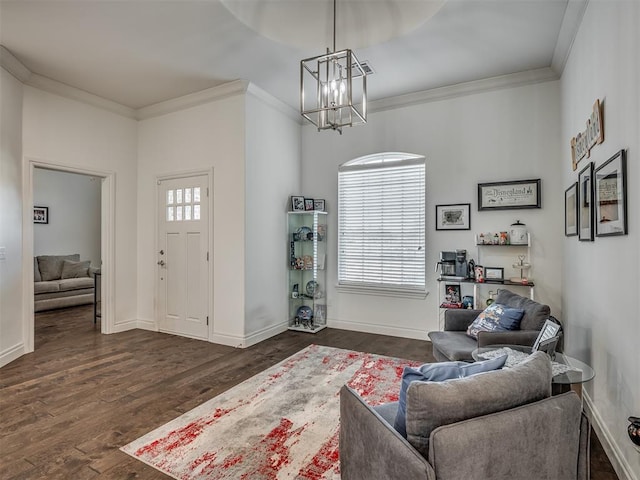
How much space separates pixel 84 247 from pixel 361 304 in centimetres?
685

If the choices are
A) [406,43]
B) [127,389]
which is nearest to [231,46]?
[406,43]

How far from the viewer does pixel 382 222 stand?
16.0 ft

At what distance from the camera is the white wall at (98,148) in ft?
13.4

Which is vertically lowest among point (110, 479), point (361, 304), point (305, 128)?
point (110, 479)

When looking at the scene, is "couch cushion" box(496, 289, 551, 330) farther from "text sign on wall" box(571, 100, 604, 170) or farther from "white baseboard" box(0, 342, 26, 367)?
"white baseboard" box(0, 342, 26, 367)

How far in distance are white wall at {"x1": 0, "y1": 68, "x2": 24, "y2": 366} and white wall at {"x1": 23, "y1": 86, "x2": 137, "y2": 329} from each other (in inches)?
7.5

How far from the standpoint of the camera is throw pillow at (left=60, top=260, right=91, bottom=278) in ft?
22.9

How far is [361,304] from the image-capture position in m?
4.99

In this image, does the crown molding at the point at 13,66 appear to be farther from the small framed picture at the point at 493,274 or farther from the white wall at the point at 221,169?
the small framed picture at the point at 493,274

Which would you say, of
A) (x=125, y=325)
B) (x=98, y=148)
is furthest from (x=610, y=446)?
(x=98, y=148)

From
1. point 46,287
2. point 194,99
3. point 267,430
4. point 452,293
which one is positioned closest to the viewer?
point 267,430

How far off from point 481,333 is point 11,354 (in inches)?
181

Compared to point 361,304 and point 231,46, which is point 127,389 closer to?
point 361,304

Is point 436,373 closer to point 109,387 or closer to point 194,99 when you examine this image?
point 109,387
